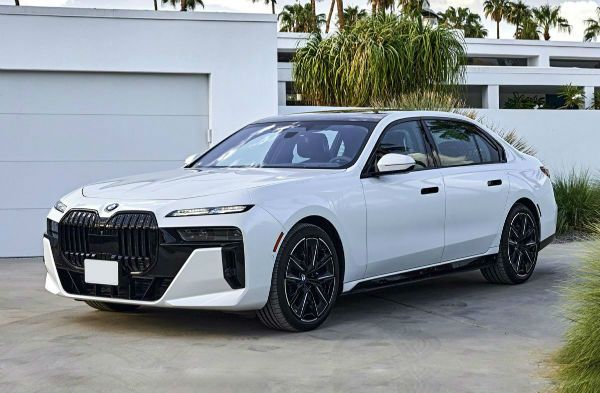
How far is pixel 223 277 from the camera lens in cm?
635

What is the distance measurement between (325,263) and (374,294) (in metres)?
1.83

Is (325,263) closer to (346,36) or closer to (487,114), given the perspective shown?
(487,114)

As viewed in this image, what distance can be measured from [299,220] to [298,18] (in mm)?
61219

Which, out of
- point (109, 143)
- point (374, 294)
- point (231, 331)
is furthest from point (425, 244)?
point (109, 143)

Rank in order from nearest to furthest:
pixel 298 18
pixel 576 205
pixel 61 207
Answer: pixel 61 207
pixel 576 205
pixel 298 18

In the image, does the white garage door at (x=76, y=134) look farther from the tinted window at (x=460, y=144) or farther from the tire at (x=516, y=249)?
the tire at (x=516, y=249)

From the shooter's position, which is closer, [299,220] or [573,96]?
[299,220]

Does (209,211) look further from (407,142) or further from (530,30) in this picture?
(530,30)

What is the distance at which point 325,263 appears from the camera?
22.7 feet

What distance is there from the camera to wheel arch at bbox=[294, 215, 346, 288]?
22.5ft

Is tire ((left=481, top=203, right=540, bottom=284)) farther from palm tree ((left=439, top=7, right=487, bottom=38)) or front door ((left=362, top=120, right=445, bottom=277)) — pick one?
palm tree ((left=439, top=7, right=487, bottom=38))

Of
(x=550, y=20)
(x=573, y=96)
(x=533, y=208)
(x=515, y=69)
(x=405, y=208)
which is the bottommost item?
(x=533, y=208)

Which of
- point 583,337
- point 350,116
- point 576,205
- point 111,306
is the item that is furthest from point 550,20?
point 583,337

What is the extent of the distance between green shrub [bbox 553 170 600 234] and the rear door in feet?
17.7
